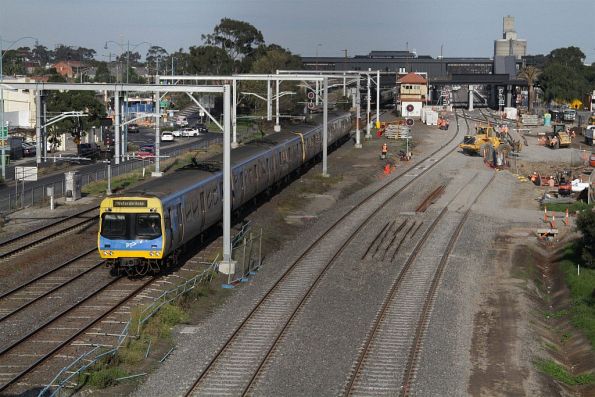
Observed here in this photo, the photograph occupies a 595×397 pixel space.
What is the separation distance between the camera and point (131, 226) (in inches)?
1032

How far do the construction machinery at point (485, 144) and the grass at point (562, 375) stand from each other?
1745 inches

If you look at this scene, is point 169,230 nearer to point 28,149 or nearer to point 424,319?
point 424,319

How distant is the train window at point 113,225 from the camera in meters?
26.2

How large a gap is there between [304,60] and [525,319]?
14581 cm

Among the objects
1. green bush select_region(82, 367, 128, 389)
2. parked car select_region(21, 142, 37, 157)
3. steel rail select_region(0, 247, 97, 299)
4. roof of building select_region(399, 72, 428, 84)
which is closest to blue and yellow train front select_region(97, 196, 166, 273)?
steel rail select_region(0, 247, 97, 299)

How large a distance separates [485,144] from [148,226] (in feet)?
147

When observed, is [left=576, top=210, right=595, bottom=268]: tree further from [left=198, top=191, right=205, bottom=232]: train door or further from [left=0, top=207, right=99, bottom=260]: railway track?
[left=0, top=207, right=99, bottom=260]: railway track

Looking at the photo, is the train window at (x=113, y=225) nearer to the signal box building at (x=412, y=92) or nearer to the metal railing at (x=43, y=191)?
the metal railing at (x=43, y=191)

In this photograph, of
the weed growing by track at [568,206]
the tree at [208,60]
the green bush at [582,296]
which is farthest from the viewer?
the tree at [208,60]

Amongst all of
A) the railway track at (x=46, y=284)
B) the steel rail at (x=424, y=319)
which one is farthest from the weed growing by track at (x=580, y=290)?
the railway track at (x=46, y=284)

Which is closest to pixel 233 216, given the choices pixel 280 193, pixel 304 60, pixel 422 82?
pixel 280 193

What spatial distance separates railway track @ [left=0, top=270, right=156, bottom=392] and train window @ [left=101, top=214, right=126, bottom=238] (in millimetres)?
Answer: 1518

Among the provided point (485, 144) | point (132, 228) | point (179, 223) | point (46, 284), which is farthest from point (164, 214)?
point (485, 144)

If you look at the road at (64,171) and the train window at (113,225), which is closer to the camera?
the train window at (113,225)
